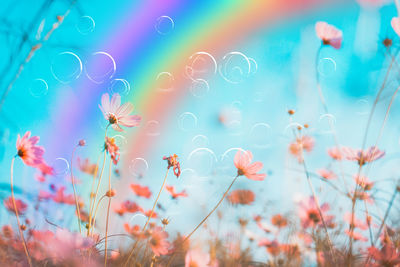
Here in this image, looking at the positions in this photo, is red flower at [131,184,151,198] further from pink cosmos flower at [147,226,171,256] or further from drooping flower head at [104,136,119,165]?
drooping flower head at [104,136,119,165]

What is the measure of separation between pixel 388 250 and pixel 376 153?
0.21m

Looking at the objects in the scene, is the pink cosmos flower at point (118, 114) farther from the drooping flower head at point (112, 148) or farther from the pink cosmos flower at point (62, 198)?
the pink cosmos flower at point (62, 198)

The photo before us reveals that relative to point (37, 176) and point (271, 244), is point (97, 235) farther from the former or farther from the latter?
point (271, 244)

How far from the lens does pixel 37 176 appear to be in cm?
78

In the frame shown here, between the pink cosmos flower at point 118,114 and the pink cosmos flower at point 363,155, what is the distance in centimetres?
45

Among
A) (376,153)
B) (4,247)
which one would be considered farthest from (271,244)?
(4,247)

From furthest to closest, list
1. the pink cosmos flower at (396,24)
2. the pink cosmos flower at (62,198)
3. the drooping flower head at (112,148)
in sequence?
the pink cosmos flower at (62,198)
the pink cosmos flower at (396,24)
the drooping flower head at (112,148)

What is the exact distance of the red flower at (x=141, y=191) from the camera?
0.76 meters

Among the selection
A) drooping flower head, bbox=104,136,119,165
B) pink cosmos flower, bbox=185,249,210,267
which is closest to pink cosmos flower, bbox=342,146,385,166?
pink cosmos flower, bbox=185,249,210,267

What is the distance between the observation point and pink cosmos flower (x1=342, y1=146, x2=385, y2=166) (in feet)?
2.19

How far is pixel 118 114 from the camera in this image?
55 cm

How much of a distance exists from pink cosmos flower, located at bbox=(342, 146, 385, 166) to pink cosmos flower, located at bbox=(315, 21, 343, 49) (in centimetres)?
23

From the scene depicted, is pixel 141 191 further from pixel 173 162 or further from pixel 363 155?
pixel 363 155

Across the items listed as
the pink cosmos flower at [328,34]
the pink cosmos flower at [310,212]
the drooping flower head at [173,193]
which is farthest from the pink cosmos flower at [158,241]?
the pink cosmos flower at [328,34]
